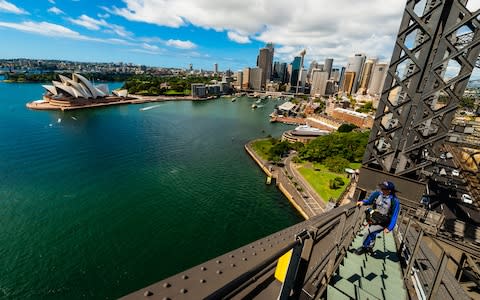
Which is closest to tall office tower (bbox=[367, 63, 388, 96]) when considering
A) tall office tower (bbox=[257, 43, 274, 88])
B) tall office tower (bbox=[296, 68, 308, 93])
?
tall office tower (bbox=[296, 68, 308, 93])

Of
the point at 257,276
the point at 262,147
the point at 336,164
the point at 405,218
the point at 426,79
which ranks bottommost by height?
the point at 262,147

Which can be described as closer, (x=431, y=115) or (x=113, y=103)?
(x=431, y=115)

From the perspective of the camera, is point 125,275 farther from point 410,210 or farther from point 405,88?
point 405,88

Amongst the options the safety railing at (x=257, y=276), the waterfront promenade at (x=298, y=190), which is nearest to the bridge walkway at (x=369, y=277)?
the safety railing at (x=257, y=276)

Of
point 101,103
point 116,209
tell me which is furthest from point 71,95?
point 116,209

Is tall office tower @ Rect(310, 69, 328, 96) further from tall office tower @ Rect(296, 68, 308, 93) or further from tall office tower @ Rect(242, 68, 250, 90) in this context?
tall office tower @ Rect(242, 68, 250, 90)

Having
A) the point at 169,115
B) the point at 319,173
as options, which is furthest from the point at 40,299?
the point at 169,115

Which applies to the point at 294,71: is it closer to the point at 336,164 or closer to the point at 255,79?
the point at 255,79
